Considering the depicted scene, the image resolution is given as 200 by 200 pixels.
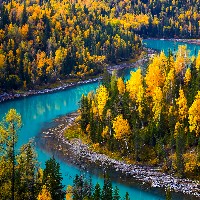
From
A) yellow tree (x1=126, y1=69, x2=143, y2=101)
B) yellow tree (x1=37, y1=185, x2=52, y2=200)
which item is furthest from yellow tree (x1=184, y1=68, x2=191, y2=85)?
yellow tree (x1=37, y1=185, x2=52, y2=200)

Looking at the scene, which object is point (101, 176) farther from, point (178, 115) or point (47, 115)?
point (47, 115)

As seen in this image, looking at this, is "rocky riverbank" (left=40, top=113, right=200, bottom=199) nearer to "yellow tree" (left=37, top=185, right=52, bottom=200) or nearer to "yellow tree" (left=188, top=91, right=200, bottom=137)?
"yellow tree" (left=188, top=91, right=200, bottom=137)

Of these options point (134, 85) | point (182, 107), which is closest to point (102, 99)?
point (134, 85)

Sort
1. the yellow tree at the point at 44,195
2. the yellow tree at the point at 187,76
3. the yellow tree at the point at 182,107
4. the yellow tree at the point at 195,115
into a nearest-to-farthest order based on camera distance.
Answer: the yellow tree at the point at 44,195 → the yellow tree at the point at 195,115 → the yellow tree at the point at 182,107 → the yellow tree at the point at 187,76

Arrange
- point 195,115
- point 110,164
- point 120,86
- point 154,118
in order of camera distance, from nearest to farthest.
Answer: point 195,115, point 110,164, point 154,118, point 120,86

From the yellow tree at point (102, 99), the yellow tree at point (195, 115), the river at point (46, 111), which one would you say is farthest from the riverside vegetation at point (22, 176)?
the yellow tree at point (102, 99)

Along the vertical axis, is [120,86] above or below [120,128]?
above

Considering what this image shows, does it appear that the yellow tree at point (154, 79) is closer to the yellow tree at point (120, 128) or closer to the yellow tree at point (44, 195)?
the yellow tree at point (120, 128)

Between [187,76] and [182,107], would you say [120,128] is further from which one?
[187,76]
